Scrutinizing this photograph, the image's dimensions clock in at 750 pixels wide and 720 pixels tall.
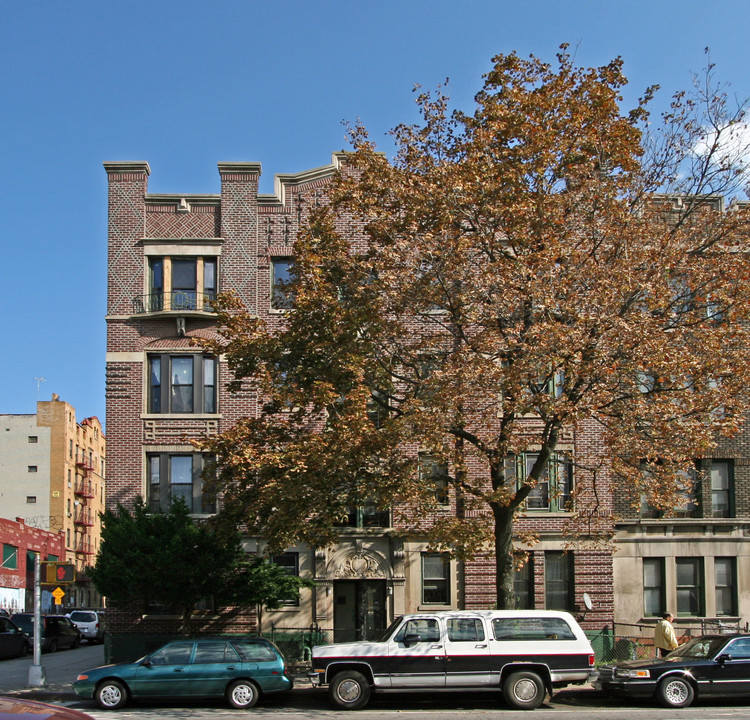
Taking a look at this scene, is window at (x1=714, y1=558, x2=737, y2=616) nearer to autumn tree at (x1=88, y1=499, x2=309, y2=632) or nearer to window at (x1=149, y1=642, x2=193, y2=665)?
autumn tree at (x1=88, y1=499, x2=309, y2=632)

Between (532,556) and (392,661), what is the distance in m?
12.3

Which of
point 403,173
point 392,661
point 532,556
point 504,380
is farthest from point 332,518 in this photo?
point 532,556

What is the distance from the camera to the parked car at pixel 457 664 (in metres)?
18.5

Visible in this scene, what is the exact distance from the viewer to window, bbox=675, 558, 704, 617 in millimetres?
30047

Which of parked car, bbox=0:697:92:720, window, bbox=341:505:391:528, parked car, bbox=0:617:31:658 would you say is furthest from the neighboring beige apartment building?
parked car, bbox=0:697:92:720

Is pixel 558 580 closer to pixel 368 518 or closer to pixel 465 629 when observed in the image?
pixel 368 518

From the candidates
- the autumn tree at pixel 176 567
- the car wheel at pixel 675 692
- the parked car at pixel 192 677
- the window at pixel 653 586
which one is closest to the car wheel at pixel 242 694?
the parked car at pixel 192 677

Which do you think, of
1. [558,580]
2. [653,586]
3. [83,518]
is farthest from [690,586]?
[83,518]

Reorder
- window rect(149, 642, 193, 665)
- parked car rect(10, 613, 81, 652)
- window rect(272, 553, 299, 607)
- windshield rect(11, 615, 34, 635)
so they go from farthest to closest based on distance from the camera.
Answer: windshield rect(11, 615, 34, 635)
parked car rect(10, 613, 81, 652)
window rect(272, 553, 299, 607)
window rect(149, 642, 193, 665)

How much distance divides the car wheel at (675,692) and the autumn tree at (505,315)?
11.5 feet

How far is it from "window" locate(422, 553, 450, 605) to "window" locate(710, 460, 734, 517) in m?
8.87

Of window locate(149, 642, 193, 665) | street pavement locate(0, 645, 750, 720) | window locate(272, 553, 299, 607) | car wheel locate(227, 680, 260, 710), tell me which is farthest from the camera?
window locate(272, 553, 299, 607)

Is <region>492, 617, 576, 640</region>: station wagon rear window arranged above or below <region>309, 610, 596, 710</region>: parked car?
above

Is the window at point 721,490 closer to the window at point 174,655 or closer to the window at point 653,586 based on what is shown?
the window at point 653,586
